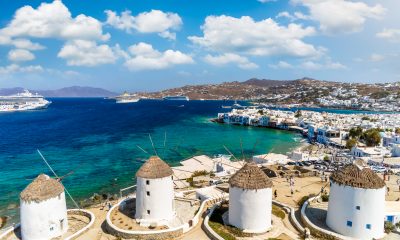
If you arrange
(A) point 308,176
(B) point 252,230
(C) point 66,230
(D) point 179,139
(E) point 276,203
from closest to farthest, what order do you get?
(B) point 252,230 → (C) point 66,230 → (E) point 276,203 → (A) point 308,176 → (D) point 179,139

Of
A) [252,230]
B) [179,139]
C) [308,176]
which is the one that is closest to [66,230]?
[252,230]

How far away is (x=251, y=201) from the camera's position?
70.3ft

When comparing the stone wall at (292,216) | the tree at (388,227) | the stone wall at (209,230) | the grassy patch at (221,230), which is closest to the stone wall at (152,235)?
the stone wall at (209,230)

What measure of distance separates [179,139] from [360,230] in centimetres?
5889

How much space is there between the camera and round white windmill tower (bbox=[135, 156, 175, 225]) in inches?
905

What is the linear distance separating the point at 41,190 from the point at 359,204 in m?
21.0

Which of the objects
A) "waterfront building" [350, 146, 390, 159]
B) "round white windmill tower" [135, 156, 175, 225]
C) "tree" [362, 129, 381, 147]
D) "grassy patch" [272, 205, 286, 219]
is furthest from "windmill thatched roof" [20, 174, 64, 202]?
"tree" [362, 129, 381, 147]

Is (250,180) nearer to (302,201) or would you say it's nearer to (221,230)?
(221,230)

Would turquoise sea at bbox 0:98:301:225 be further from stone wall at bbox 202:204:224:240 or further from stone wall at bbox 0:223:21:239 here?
stone wall at bbox 202:204:224:240

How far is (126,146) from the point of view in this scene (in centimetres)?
6812

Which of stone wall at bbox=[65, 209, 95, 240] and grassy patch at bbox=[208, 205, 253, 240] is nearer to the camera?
grassy patch at bbox=[208, 205, 253, 240]

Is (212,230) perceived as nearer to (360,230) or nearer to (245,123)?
(360,230)

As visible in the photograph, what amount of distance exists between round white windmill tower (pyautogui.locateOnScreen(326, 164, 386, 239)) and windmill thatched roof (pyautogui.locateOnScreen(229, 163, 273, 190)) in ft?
15.5

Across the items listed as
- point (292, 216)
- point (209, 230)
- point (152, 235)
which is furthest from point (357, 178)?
point (152, 235)
